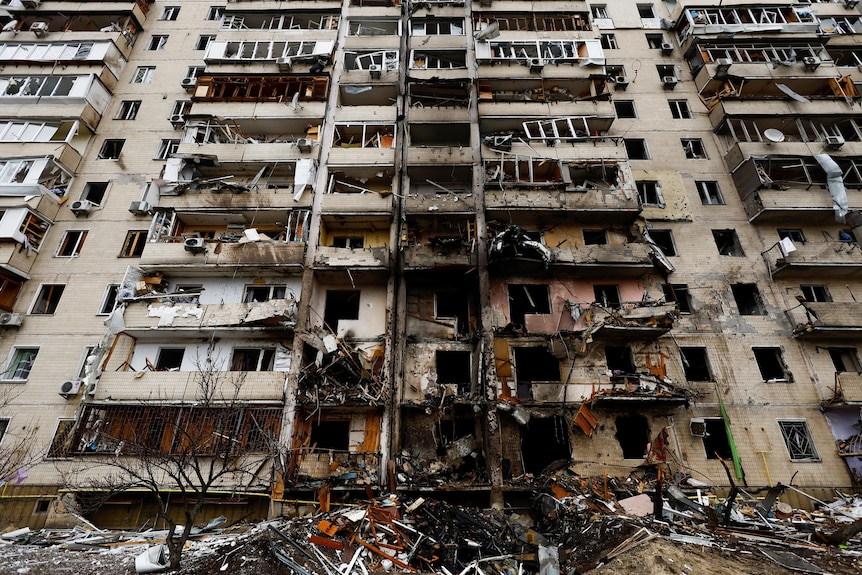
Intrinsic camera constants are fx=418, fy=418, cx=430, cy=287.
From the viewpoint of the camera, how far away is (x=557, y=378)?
17.7 meters

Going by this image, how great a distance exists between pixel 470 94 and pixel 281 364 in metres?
17.1

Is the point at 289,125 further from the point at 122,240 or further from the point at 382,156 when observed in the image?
the point at 122,240

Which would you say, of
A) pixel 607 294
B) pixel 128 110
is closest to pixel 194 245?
pixel 128 110

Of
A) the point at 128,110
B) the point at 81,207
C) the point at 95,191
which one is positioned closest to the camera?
the point at 81,207

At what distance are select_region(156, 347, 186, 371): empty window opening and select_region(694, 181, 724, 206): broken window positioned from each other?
26.0m

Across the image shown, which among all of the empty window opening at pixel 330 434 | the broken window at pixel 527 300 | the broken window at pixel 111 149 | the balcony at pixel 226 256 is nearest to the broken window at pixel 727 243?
the broken window at pixel 527 300

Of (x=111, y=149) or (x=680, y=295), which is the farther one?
(x=111, y=149)

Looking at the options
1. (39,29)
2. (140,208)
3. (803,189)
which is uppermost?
(39,29)

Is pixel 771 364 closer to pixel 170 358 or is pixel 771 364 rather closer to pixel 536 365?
pixel 536 365

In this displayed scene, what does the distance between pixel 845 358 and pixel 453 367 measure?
55.8 feet

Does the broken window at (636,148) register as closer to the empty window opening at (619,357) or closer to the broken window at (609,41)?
the broken window at (609,41)

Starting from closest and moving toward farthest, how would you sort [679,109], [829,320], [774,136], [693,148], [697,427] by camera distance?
1. [697,427]
2. [829,320]
3. [774,136]
4. [693,148]
5. [679,109]

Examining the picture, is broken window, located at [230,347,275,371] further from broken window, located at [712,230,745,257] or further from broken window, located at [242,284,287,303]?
broken window, located at [712,230,745,257]

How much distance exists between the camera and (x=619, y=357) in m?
18.3
